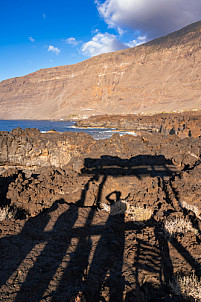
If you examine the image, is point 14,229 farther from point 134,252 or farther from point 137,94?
point 137,94

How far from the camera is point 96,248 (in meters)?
3.45

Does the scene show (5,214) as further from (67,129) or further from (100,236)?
(67,129)

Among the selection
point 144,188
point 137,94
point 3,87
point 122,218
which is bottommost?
point 122,218

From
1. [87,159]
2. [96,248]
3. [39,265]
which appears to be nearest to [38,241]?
[39,265]

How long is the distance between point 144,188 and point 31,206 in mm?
3150

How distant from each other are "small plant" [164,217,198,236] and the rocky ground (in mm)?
20

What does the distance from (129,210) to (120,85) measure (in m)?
103

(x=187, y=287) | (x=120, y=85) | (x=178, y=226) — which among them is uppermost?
(x=120, y=85)

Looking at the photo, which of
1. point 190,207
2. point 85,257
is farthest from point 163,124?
point 85,257

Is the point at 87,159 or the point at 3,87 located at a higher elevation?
the point at 3,87

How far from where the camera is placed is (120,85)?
101312 millimetres

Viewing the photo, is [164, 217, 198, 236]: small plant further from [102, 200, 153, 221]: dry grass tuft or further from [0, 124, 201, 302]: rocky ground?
[102, 200, 153, 221]: dry grass tuft

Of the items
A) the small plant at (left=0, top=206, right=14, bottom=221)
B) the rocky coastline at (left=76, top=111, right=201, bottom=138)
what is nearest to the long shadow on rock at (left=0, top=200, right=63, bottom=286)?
the small plant at (left=0, top=206, right=14, bottom=221)

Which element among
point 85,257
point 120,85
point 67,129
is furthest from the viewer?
point 120,85
